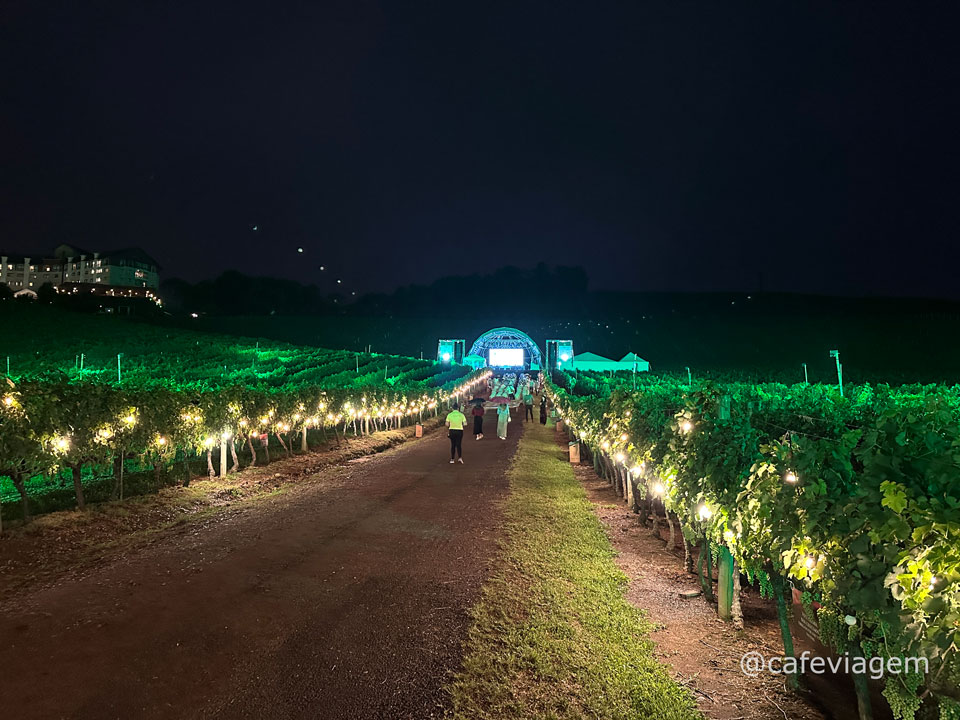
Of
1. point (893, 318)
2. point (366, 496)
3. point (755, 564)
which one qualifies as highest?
point (893, 318)

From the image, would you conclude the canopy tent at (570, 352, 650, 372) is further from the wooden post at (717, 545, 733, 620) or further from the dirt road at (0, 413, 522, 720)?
the wooden post at (717, 545, 733, 620)

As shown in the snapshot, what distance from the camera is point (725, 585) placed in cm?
577

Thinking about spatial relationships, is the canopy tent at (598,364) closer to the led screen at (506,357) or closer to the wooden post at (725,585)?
the led screen at (506,357)

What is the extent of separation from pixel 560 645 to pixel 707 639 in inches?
58.7

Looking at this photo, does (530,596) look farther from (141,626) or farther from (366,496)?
(366,496)

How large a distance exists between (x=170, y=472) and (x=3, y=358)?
1619 inches

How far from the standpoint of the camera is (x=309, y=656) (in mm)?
4789

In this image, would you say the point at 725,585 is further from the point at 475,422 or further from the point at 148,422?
the point at 475,422

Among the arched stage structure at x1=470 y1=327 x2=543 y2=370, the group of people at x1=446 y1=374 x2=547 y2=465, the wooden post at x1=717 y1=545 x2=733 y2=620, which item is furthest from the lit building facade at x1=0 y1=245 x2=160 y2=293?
the wooden post at x1=717 y1=545 x2=733 y2=620

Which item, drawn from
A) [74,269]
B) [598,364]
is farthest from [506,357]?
[74,269]

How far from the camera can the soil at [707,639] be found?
4164mm

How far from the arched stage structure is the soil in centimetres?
6786

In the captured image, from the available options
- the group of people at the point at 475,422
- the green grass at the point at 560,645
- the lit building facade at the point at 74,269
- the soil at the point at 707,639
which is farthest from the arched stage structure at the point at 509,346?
the lit building facade at the point at 74,269

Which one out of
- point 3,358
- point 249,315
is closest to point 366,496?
point 3,358
